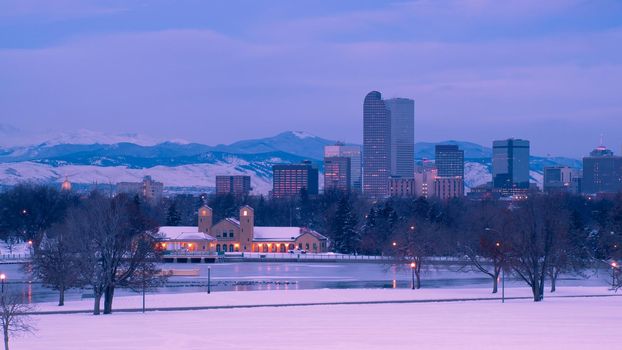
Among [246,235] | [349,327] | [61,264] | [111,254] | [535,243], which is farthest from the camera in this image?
[246,235]

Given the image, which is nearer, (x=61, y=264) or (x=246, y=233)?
(x=61, y=264)

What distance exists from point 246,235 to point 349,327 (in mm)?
92687

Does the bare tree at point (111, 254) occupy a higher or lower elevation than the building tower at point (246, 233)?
lower

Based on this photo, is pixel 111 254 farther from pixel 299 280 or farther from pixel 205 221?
pixel 205 221

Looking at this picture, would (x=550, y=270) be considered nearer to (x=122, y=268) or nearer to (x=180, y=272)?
(x=122, y=268)

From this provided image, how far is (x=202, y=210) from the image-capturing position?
135 m

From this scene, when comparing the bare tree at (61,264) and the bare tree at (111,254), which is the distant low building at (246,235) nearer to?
the bare tree at (61,264)

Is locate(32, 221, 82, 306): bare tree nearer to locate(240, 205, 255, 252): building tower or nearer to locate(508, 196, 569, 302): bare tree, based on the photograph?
locate(508, 196, 569, 302): bare tree

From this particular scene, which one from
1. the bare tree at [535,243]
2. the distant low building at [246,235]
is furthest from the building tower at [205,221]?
the bare tree at [535,243]

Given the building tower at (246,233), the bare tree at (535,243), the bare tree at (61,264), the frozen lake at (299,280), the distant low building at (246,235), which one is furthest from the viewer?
the building tower at (246,233)

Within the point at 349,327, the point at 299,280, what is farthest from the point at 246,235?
the point at 349,327

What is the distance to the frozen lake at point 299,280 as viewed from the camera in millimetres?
70250

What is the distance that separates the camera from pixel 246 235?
135 m

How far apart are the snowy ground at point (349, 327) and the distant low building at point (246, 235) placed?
74.2m
